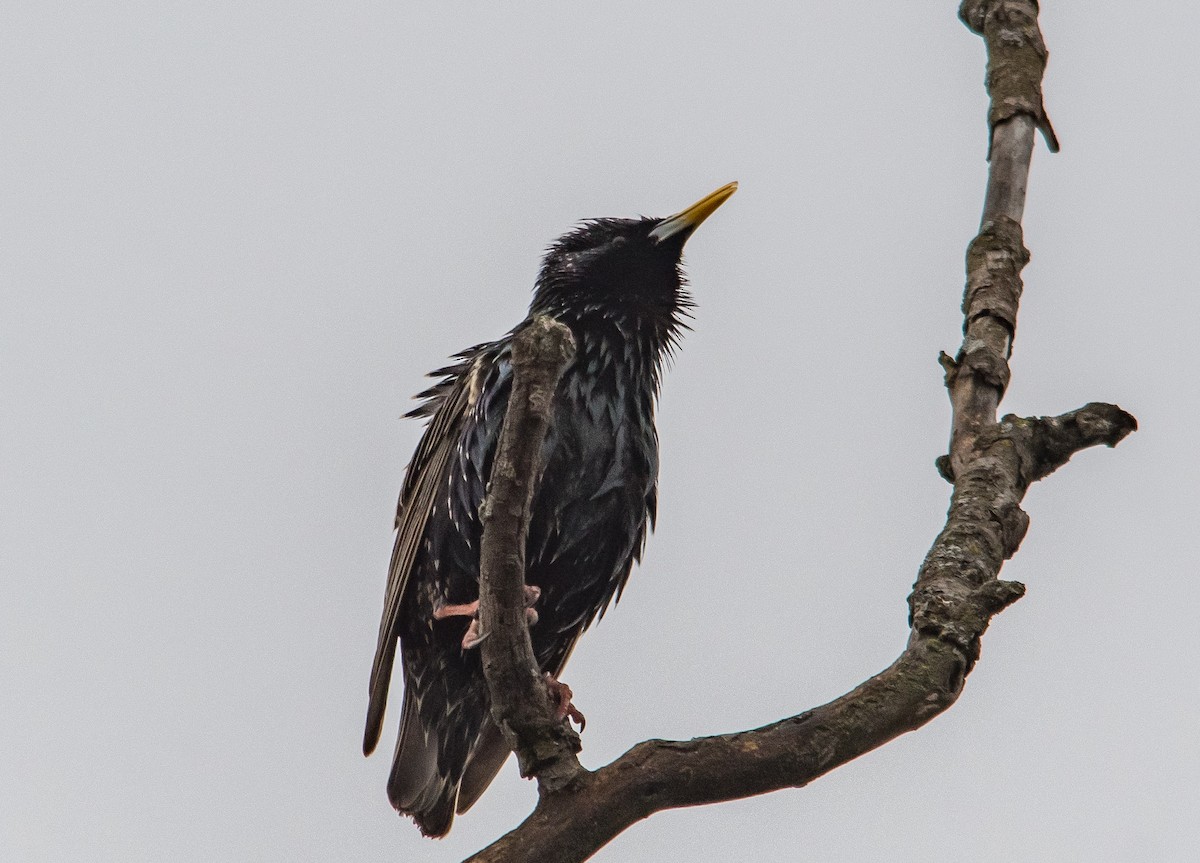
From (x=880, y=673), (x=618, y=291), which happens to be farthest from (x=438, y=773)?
(x=880, y=673)

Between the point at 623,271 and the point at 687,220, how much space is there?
12.5 inches

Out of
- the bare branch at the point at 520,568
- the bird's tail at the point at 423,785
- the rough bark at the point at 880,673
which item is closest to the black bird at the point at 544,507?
the bird's tail at the point at 423,785

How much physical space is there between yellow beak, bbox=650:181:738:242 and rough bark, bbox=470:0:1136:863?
1.56 meters

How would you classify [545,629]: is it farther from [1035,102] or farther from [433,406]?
[1035,102]

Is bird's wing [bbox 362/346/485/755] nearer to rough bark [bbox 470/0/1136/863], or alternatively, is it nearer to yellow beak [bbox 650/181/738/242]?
yellow beak [bbox 650/181/738/242]

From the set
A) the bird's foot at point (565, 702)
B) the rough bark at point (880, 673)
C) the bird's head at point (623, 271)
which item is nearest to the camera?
the rough bark at point (880, 673)

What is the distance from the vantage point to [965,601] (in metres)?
3.16

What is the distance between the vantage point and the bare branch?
2926 millimetres

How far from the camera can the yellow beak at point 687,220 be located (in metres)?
5.26

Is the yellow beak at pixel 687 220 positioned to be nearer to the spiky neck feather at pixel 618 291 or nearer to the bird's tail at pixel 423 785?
the spiky neck feather at pixel 618 291

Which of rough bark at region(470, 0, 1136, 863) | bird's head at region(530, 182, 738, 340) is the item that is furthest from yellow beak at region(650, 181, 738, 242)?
rough bark at region(470, 0, 1136, 863)

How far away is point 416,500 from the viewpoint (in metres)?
5.16

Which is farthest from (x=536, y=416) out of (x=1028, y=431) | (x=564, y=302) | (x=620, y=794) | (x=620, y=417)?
Result: (x=564, y=302)

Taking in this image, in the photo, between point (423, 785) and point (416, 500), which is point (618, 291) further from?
point (423, 785)
